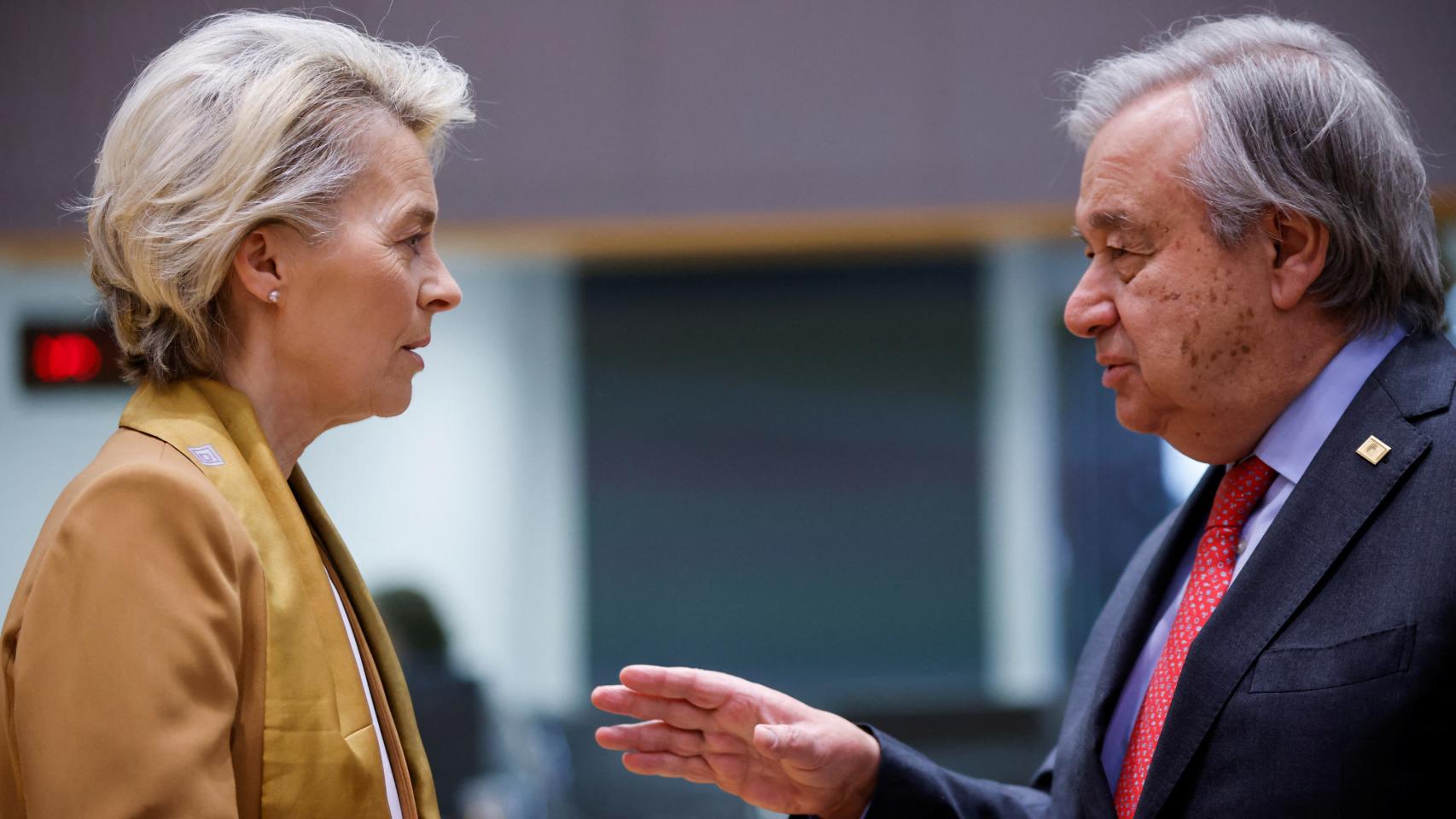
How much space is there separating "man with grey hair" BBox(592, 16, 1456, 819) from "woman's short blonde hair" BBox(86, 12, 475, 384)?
65 cm

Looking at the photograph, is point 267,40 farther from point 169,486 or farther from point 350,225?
point 169,486

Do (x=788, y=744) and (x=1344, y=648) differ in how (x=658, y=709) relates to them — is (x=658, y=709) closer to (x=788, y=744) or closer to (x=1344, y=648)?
(x=788, y=744)

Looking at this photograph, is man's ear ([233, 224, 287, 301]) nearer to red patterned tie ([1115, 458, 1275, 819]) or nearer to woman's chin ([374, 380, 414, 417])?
woman's chin ([374, 380, 414, 417])

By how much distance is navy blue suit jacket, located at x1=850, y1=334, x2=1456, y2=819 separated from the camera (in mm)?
1375

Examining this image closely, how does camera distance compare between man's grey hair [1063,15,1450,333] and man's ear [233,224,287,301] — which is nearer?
man's ear [233,224,287,301]

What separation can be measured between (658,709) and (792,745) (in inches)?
7.1

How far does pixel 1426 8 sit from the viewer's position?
3.62 m

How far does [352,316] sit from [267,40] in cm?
33

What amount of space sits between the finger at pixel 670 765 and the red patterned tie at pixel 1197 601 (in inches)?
21.2

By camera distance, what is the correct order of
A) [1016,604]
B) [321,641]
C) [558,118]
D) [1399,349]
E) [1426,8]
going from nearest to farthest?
[321,641]
[1399,349]
[1426,8]
[558,118]
[1016,604]

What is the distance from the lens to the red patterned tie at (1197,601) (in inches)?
64.5

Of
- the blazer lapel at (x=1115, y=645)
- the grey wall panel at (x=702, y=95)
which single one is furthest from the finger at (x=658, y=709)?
the grey wall panel at (x=702, y=95)

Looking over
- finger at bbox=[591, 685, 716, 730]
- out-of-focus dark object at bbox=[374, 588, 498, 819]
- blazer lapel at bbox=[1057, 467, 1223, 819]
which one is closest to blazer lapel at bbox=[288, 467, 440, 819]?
finger at bbox=[591, 685, 716, 730]

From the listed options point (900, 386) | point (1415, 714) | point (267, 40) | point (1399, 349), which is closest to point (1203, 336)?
point (1399, 349)
